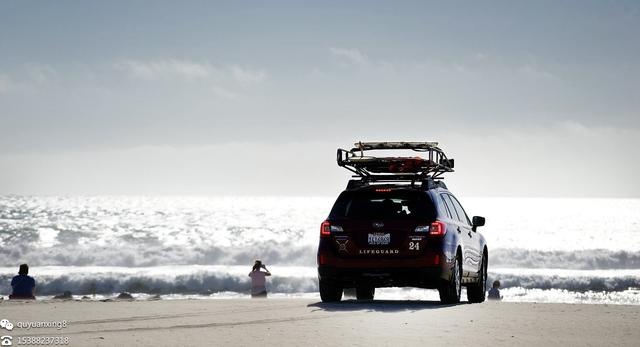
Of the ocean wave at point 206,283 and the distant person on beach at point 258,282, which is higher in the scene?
the ocean wave at point 206,283

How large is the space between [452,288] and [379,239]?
1432 mm

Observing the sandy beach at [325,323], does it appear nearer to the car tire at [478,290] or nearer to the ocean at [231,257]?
the car tire at [478,290]

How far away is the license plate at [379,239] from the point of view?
15273 millimetres

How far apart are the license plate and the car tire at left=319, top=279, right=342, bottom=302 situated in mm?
906

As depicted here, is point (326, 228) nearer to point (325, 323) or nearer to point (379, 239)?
point (379, 239)

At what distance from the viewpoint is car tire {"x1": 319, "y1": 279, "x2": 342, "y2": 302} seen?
15.7 m

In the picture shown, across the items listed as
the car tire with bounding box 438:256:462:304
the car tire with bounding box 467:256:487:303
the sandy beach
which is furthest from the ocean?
the sandy beach

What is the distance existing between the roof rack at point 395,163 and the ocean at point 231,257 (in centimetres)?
1411

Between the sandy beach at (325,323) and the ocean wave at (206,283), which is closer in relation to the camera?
the sandy beach at (325,323)

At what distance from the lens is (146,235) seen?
252 ft

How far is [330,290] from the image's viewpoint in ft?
52.2

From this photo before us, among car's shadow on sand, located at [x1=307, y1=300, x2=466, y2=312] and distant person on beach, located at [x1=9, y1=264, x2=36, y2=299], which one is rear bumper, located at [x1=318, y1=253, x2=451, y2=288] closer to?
car's shadow on sand, located at [x1=307, y1=300, x2=466, y2=312]

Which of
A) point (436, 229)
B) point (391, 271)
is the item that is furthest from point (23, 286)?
point (436, 229)

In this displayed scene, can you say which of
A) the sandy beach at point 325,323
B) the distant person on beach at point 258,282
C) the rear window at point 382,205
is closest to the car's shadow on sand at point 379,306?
the sandy beach at point 325,323
